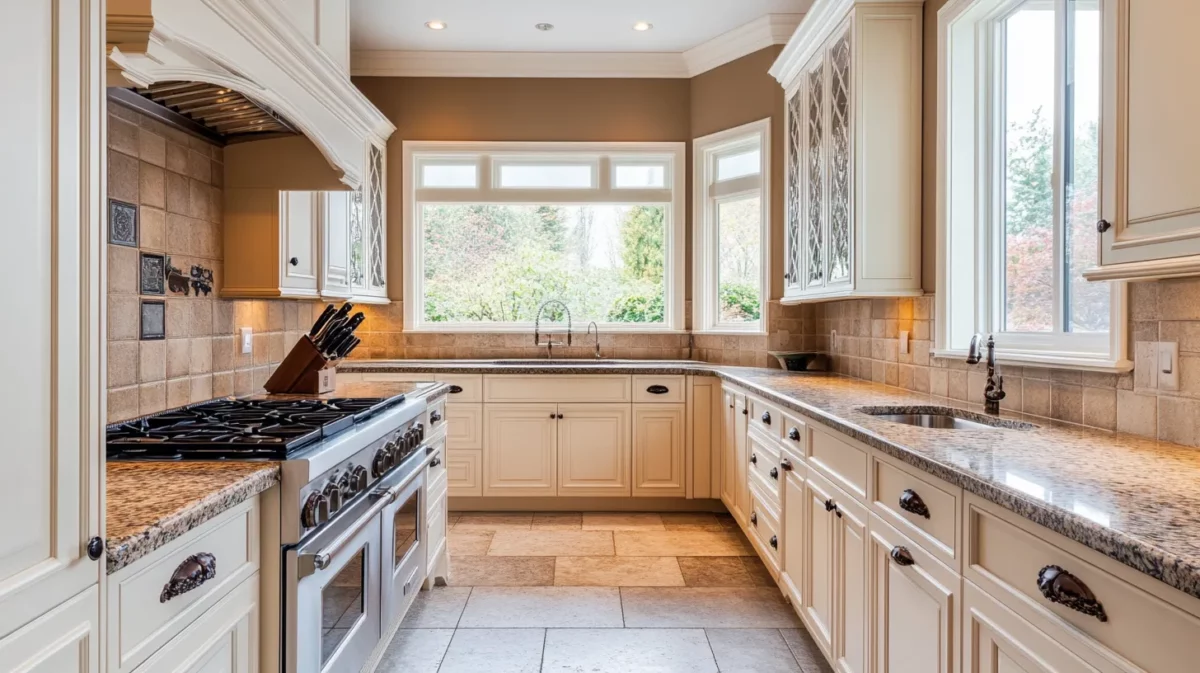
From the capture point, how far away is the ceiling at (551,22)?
155 inches

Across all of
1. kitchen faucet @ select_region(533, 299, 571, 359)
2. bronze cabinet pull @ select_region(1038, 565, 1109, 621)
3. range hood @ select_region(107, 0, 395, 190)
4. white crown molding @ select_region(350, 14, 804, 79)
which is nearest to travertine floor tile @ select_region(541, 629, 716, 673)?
bronze cabinet pull @ select_region(1038, 565, 1109, 621)

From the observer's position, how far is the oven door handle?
1.48m

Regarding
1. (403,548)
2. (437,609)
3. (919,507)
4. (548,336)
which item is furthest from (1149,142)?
(548,336)

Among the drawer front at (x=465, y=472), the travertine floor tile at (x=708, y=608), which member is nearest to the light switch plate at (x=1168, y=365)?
the travertine floor tile at (x=708, y=608)

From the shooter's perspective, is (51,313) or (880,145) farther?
(880,145)

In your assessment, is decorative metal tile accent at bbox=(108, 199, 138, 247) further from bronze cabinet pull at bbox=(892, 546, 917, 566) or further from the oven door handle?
Answer: bronze cabinet pull at bbox=(892, 546, 917, 566)

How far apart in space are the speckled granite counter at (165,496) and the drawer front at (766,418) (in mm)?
1956

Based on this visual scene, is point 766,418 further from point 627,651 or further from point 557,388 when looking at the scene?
point 557,388

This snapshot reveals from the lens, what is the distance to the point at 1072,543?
1.06 meters

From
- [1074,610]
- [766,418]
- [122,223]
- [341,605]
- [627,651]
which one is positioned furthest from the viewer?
[766,418]

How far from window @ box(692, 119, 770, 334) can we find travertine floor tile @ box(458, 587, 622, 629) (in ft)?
6.77

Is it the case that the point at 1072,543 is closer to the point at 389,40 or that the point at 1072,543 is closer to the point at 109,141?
the point at 109,141

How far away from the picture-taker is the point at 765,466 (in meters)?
3.05

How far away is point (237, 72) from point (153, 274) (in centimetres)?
80
